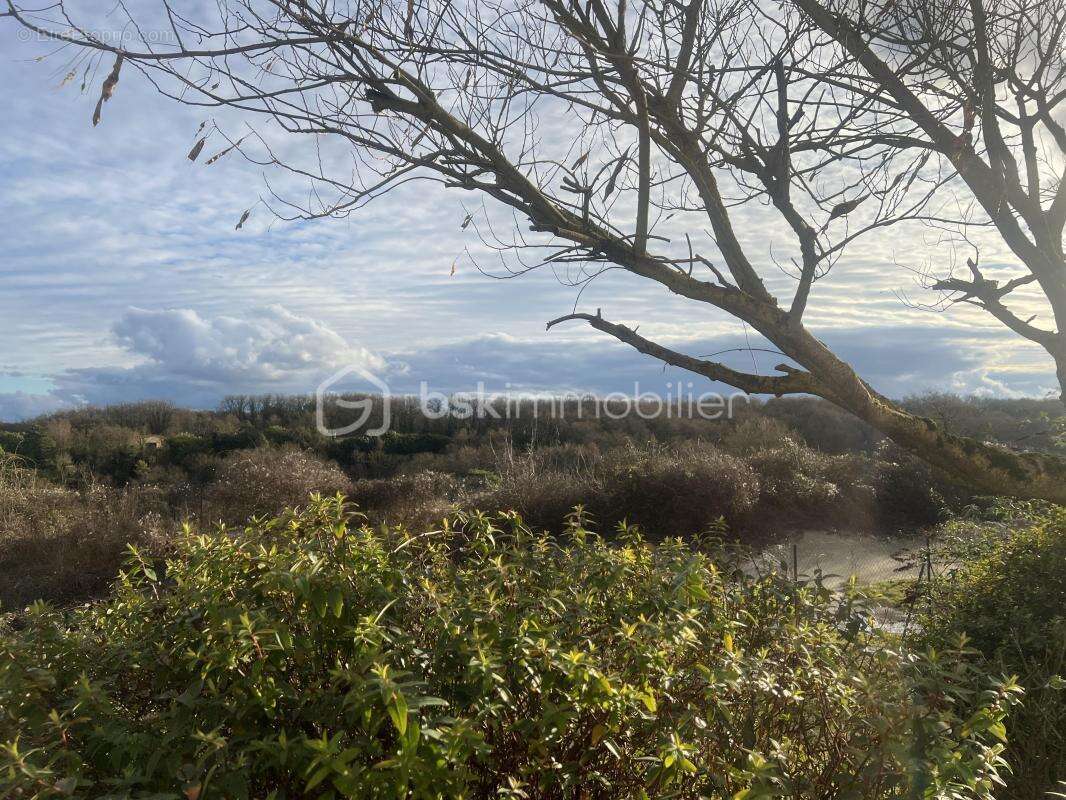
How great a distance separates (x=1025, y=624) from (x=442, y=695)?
3.27 metres

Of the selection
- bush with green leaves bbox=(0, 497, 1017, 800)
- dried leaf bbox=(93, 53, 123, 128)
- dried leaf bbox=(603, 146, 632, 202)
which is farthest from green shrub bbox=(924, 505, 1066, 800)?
dried leaf bbox=(93, 53, 123, 128)

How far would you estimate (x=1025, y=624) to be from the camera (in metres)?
3.67

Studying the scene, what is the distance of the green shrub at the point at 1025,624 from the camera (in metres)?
3.02

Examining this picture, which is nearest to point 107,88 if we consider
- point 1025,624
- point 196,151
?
point 196,151

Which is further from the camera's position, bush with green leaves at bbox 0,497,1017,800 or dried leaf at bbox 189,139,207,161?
dried leaf at bbox 189,139,207,161

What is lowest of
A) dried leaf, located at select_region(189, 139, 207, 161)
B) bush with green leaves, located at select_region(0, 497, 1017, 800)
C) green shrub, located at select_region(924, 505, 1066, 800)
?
green shrub, located at select_region(924, 505, 1066, 800)

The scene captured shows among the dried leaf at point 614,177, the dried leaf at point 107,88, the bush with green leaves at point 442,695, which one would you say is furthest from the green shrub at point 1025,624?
the dried leaf at point 107,88

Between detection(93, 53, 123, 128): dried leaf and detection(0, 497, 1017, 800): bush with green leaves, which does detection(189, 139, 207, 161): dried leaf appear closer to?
detection(93, 53, 123, 128): dried leaf

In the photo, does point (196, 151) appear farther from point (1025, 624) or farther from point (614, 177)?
point (1025, 624)

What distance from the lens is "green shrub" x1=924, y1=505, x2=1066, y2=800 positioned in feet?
9.90

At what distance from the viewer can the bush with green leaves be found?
161cm

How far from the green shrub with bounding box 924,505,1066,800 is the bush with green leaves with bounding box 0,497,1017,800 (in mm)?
1036

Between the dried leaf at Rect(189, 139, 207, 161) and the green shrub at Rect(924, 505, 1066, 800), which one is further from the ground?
the dried leaf at Rect(189, 139, 207, 161)

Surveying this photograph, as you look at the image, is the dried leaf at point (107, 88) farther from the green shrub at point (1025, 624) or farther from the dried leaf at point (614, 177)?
the green shrub at point (1025, 624)
